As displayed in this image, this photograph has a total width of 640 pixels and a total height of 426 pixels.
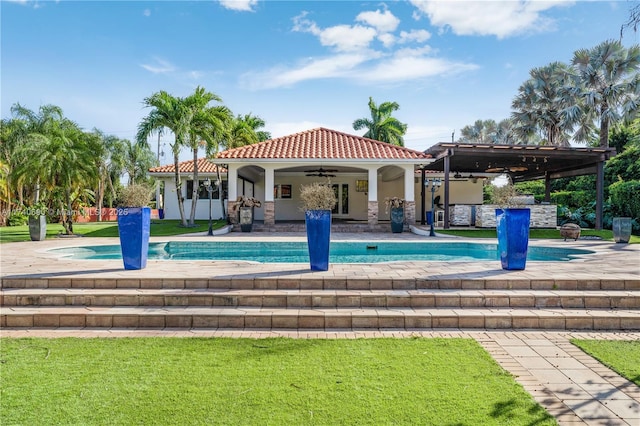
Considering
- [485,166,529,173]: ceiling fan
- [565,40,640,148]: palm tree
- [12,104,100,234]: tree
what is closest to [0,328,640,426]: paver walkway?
[12,104,100,234]: tree

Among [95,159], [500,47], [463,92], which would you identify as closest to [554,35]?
[500,47]

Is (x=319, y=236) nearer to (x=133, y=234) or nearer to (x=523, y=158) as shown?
(x=133, y=234)

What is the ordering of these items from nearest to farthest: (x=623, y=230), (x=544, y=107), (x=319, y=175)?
(x=623, y=230)
(x=319, y=175)
(x=544, y=107)

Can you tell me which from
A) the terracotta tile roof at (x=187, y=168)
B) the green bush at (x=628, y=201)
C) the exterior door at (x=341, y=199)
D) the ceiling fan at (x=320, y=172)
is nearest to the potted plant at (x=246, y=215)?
the ceiling fan at (x=320, y=172)

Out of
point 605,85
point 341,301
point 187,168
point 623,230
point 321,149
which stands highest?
point 605,85

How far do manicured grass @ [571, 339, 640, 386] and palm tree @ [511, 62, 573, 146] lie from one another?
2533 cm

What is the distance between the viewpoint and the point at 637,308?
5.34 metres

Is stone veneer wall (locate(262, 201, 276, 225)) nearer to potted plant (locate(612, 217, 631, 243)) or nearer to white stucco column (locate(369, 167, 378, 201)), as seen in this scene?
white stucco column (locate(369, 167, 378, 201))

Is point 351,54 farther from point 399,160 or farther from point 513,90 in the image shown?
point 513,90

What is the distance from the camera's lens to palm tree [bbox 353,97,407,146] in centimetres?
3188

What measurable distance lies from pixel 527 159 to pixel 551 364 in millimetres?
17176

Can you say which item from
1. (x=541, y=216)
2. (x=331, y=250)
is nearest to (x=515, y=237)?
(x=331, y=250)

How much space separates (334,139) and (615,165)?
56.2 ft

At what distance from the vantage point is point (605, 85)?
23516 millimetres
